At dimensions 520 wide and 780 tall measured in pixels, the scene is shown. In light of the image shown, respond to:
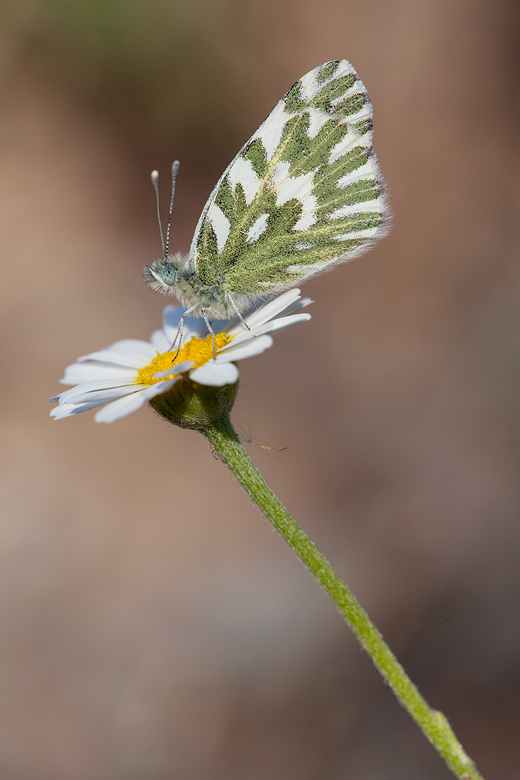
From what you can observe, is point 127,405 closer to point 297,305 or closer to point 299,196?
point 297,305

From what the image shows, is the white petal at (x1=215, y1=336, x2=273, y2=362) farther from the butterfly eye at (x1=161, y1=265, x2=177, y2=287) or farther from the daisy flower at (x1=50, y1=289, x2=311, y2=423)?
the butterfly eye at (x1=161, y1=265, x2=177, y2=287)

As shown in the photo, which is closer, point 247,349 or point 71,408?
point 247,349

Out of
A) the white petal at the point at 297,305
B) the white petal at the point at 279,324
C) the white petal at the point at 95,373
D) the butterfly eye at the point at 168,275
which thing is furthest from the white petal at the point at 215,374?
the butterfly eye at the point at 168,275

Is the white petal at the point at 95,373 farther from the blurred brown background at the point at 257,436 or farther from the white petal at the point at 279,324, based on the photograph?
the blurred brown background at the point at 257,436

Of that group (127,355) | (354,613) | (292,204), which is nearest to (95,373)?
(127,355)

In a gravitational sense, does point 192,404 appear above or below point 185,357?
below
